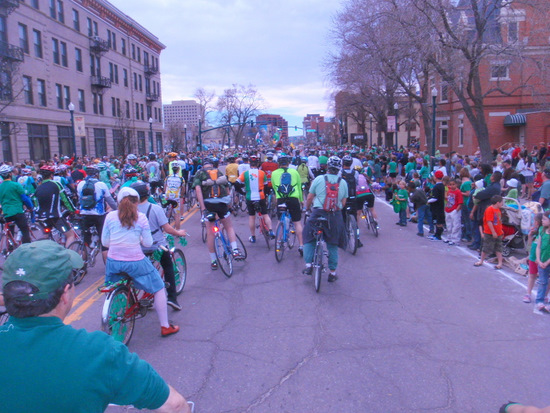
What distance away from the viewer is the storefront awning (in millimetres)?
31484

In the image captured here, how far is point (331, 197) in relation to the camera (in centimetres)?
725

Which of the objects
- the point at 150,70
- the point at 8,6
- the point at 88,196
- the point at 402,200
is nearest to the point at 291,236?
the point at 402,200

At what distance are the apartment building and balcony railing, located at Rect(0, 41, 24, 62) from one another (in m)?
0.06

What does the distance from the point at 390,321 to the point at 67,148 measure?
35.8 metres

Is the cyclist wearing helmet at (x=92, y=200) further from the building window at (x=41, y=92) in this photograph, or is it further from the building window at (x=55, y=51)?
the building window at (x=55, y=51)

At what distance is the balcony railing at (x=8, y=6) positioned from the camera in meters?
25.7

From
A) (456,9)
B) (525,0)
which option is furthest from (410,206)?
(525,0)

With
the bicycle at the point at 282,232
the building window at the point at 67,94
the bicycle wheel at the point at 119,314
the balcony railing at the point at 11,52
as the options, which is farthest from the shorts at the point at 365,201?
the building window at the point at 67,94

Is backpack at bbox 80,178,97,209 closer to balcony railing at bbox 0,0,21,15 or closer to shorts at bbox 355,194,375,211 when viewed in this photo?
shorts at bbox 355,194,375,211

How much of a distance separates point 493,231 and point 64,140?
114ft

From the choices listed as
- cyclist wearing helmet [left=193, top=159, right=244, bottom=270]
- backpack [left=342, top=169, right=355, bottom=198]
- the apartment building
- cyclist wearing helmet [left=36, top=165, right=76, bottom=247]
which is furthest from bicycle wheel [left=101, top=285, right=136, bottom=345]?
the apartment building

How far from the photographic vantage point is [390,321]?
5.87 metres

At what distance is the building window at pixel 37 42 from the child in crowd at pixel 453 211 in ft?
101

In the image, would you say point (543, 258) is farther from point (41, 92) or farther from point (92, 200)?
point (41, 92)
